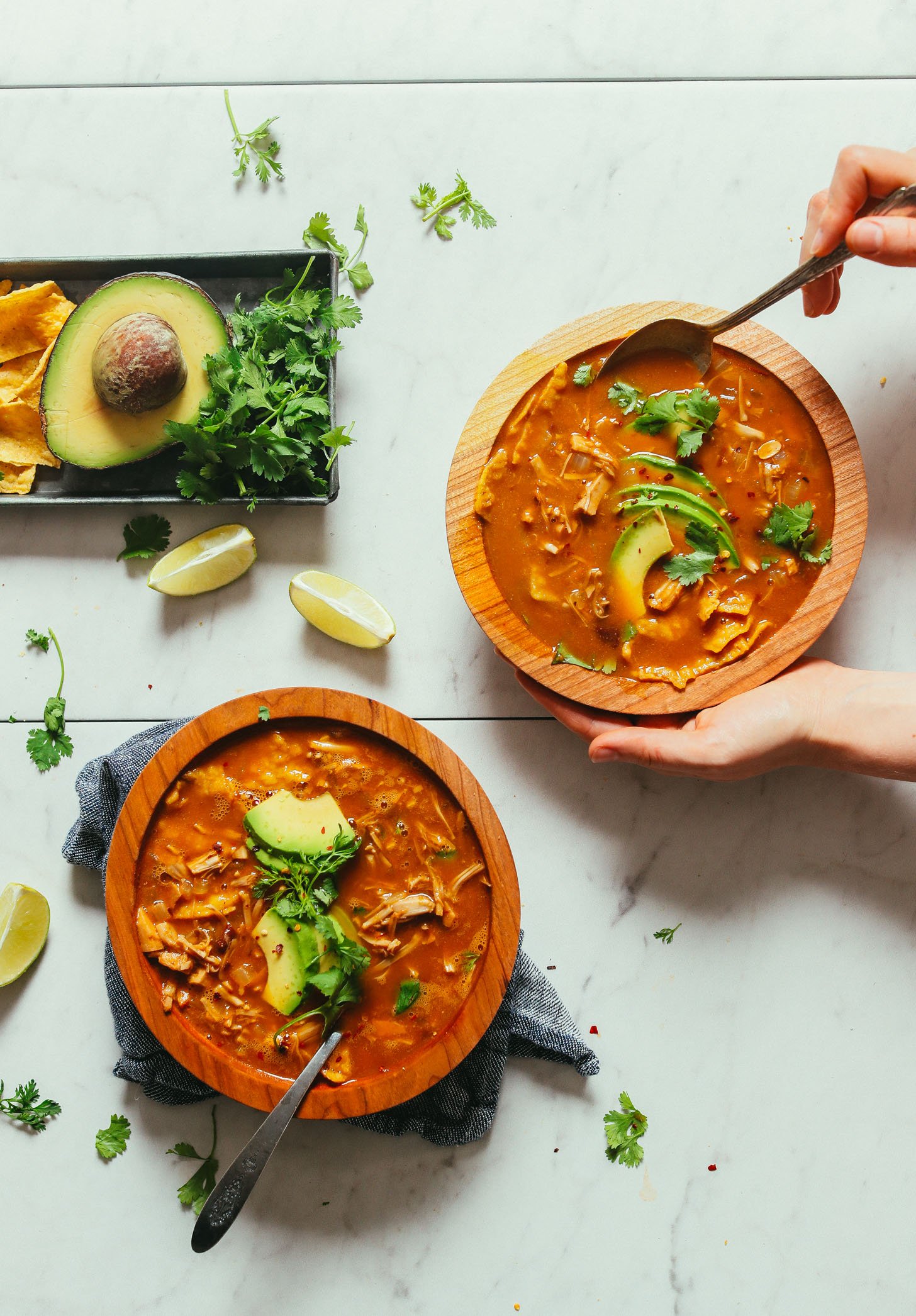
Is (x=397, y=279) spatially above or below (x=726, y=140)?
below

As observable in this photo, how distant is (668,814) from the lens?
2.57 meters

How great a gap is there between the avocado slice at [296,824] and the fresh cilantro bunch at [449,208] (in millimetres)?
1547

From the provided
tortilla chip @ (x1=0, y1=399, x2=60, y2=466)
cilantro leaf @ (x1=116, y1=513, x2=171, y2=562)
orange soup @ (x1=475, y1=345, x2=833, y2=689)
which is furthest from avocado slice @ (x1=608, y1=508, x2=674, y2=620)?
tortilla chip @ (x1=0, y1=399, x2=60, y2=466)

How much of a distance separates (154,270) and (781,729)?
6.43 feet

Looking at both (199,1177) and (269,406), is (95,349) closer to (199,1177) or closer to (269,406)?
(269,406)

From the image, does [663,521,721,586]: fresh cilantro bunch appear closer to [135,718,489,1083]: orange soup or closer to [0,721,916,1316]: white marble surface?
[0,721,916,1316]: white marble surface

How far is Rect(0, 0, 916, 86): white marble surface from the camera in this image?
256 cm

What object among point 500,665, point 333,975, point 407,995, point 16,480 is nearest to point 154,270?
point 16,480

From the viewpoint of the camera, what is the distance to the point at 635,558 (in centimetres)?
224

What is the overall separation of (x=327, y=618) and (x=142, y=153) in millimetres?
1372

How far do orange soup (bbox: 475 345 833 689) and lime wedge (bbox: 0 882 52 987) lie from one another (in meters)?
1.49

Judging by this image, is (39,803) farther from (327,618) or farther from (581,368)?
(581,368)

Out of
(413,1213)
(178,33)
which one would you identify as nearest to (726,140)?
(178,33)

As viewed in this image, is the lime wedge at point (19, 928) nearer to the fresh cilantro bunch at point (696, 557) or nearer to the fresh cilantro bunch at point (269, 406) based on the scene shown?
the fresh cilantro bunch at point (269, 406)
